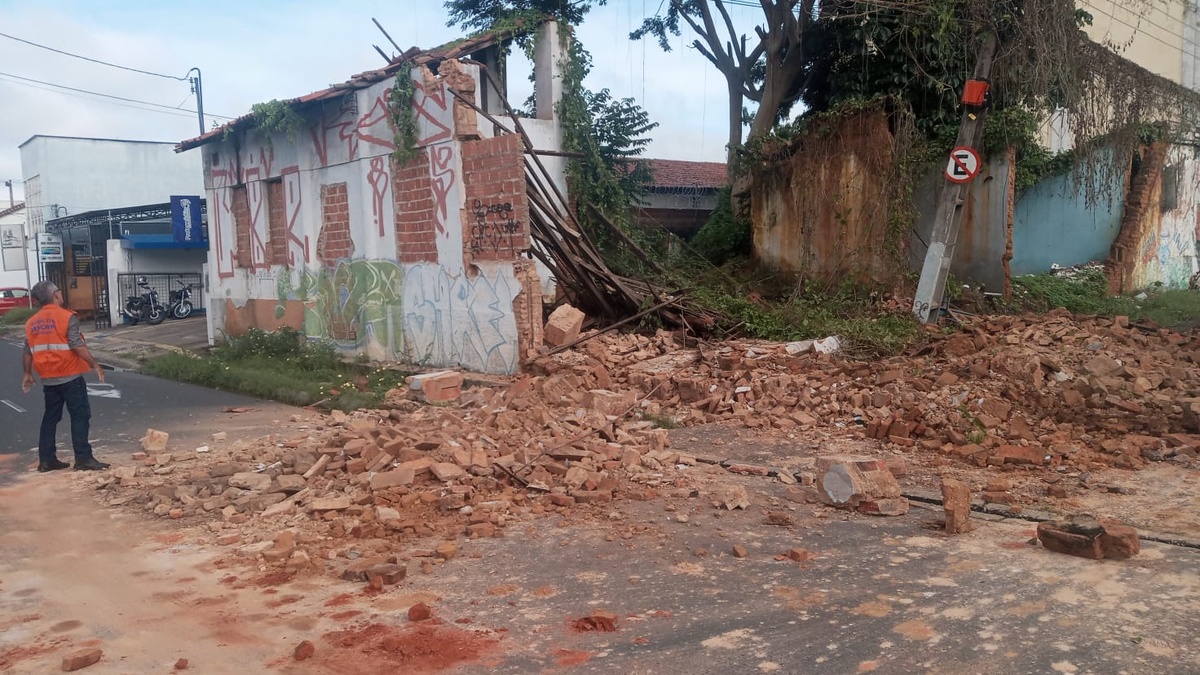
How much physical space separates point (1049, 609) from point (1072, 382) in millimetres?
5139

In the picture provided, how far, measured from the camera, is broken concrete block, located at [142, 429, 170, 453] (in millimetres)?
8852

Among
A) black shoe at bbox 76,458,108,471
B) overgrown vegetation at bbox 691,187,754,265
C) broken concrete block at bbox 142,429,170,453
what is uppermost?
overgrown vegetation at bbox 691,187,754,265

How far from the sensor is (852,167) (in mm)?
13953

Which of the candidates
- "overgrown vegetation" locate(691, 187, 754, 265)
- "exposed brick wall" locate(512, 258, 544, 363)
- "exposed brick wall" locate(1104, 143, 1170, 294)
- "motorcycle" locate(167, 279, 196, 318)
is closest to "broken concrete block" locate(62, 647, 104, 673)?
"exposed brick wall" locate(512, 258, 544, 363)

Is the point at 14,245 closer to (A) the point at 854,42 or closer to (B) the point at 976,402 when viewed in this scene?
(A) the point at 854,42

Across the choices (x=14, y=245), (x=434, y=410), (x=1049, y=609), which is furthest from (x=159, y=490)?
(x=14, y=245)

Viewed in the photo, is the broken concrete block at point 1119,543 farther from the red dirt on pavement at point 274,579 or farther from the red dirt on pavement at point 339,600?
the red dirt on pavement at point 274,579

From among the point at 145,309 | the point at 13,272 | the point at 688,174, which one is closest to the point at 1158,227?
the point at 688,174

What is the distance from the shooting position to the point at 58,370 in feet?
26.9

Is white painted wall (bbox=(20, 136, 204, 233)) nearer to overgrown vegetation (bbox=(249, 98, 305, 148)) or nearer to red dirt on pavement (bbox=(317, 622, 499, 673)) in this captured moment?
overgrown vegetation (bbox=(249, 98, 305, 148))

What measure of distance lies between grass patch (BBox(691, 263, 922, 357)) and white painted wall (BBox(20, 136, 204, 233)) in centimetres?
3128

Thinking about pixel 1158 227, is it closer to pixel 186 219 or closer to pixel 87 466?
pixel 87 466

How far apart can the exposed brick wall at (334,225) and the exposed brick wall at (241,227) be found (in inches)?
127

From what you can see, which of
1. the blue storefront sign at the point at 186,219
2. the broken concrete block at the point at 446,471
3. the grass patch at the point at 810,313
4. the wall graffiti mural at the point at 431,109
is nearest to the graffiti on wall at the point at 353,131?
the wall graffiti mural at the point at 431,109
